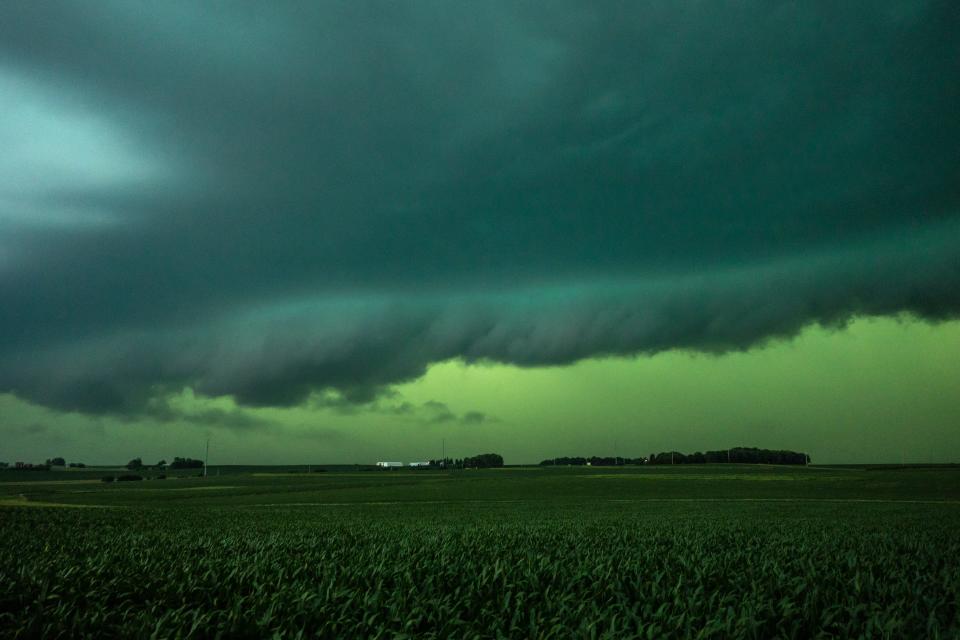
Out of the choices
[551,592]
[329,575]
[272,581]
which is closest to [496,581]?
[551,592]

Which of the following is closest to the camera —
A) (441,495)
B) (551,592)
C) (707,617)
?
(707,617)

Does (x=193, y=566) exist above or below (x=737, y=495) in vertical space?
above

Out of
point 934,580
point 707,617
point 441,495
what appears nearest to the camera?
point 707,617

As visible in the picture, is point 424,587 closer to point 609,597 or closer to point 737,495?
point 609,597

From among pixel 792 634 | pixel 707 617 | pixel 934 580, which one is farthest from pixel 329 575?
pixel 934 580

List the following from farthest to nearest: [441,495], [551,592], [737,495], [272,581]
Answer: [441,495], [737,495], [272,581], [551,592]

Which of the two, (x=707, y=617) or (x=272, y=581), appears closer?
(x=707, y=617)

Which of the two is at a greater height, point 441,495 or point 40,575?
point 40,575

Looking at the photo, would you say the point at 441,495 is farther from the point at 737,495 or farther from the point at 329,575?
the point at 329,575

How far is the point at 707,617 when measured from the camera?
33.7 ft

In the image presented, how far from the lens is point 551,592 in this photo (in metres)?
12.1

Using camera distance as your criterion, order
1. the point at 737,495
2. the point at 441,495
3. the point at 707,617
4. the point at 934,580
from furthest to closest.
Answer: the point at 441,495, the point at 737,495, the point at 934,580, the point at 707,617

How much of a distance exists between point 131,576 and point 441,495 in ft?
301

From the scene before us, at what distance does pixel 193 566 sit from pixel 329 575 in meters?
3.42
